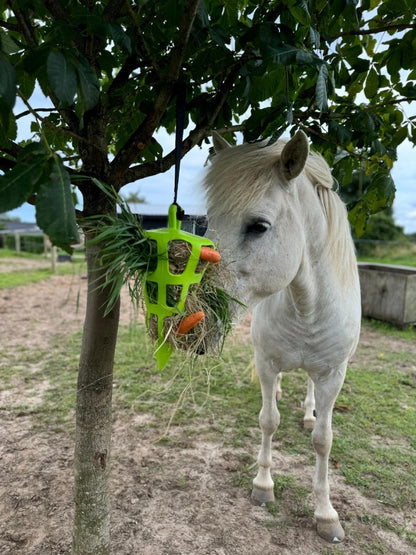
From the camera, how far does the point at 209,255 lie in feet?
4.20

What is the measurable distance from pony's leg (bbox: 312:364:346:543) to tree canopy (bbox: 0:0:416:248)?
1.05 metres

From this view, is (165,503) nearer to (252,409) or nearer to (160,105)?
(252,409)

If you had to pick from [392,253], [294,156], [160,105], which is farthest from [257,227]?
[392,253]

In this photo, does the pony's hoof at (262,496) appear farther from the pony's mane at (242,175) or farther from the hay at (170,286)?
the pony's mane at (242,175)

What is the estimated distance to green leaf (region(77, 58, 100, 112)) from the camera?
3.11 ft

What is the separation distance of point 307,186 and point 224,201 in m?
0.48

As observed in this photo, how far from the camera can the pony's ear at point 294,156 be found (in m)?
1.47

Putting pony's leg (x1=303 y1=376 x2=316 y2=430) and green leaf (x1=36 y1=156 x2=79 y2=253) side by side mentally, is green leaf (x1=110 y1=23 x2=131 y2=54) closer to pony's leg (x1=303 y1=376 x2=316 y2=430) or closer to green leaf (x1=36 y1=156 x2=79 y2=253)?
green leaf (x1=36 y1=156 x2=79 y2=253)

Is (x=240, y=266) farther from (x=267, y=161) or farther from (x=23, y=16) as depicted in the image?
(x=23, y=16)

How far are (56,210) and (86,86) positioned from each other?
365mm

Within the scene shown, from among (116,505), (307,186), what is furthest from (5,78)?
(116,505)

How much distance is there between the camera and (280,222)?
1.58m

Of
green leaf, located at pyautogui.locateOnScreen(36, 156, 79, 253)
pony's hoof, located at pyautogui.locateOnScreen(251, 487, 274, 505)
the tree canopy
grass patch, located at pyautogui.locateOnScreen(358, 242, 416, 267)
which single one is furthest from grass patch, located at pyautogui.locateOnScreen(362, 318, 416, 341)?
grass patch, located at pyautogui.locateOnScreen(358, 242, 416, 267)

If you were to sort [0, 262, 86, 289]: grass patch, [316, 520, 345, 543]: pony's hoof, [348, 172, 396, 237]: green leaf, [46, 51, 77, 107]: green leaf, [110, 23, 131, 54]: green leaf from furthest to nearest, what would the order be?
[0, 262, 86, 289]: grass patch
[316, 520, 345, 543]: pony's hoof
[348, 172, 396, 237]: green leaf
[110, 23, 131, 54]: green leaf
[46, 51, 77, 107]: green leaf
